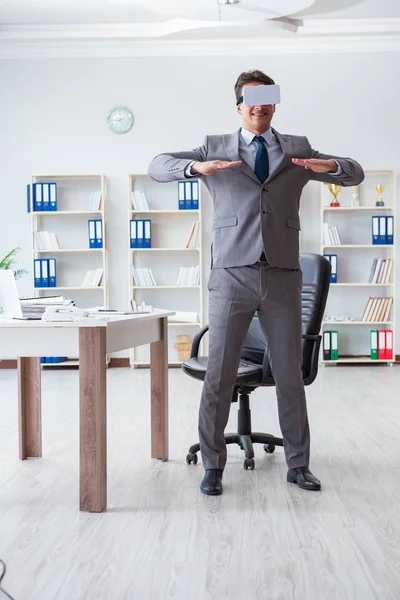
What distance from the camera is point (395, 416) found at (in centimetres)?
396

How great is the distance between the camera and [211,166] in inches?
91.1

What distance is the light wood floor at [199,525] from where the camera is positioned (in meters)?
1.69

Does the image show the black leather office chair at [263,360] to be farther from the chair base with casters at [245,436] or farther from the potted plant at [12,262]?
the potted plant at [12,262]

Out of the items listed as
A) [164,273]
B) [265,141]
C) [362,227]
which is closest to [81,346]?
[265,141]

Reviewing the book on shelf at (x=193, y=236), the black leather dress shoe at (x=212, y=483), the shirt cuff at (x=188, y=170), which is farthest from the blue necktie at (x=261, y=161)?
the book on shelf at (x=193, y=236)

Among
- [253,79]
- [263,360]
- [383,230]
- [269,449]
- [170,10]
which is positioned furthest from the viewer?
[383,230]

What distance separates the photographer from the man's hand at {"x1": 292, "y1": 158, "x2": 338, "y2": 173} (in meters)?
2.35

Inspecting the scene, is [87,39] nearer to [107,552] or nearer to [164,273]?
[164,273]

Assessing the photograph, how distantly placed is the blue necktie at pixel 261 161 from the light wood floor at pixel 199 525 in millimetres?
1169

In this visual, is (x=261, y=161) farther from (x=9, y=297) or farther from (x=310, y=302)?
(x=9, y=297)

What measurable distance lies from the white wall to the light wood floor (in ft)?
11.0

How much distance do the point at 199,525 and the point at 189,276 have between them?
441 centimetres

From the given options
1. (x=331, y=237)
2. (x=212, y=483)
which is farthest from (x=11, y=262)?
(x=212, y=483)

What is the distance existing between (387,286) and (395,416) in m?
2.81
